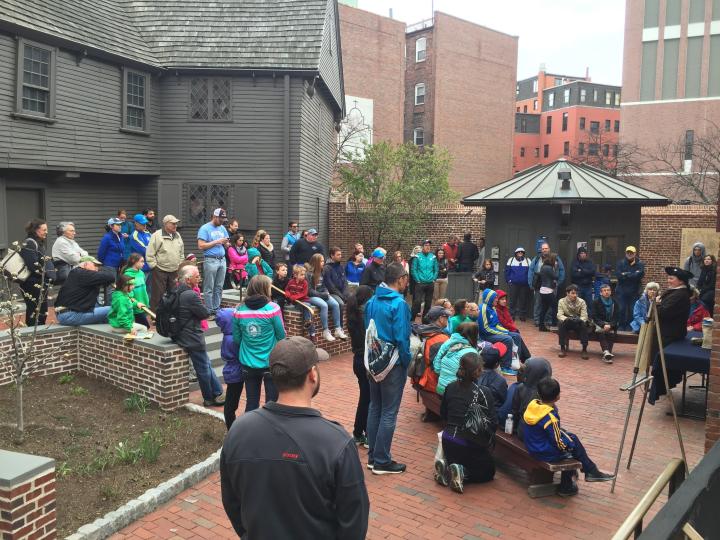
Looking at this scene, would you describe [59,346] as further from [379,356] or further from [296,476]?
[296,476]

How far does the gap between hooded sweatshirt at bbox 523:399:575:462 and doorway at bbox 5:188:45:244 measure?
1275 cm

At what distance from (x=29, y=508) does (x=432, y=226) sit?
65.3ft

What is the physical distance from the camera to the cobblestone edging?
16.8ft

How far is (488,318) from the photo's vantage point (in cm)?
1007

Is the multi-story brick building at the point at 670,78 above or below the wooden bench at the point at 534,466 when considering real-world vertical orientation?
above

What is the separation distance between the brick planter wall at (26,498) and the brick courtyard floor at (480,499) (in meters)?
0.73

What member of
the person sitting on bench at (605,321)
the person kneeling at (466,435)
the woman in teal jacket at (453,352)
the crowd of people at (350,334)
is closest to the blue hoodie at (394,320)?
the crowd of people at (350,334)

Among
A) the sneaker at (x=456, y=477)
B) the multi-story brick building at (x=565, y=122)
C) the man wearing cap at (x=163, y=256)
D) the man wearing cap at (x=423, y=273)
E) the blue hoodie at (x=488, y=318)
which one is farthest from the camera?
the multi-story brick building at (x=565, y=122)

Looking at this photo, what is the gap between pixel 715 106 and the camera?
45.2 metres

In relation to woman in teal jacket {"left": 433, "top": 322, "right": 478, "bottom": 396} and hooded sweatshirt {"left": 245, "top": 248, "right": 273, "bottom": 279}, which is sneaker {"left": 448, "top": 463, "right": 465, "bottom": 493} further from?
hooded sweatshirt {"left": 245, "top": 248, "right": 273, "bottom": 279}

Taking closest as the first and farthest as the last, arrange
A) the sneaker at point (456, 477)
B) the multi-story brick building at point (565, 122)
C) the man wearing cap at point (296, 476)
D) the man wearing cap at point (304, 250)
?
the man wearing cap at point (296, 476)
the sneaker at point (456, 477)
the man wearing cap at point (304, 250)
the multi-story brick building at point (565, 122)

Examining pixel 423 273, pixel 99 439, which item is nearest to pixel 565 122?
pixel 423 273

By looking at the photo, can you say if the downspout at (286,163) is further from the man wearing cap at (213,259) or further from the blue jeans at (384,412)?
the blue jeans at (384,412)

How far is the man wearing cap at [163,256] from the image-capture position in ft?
35.8
